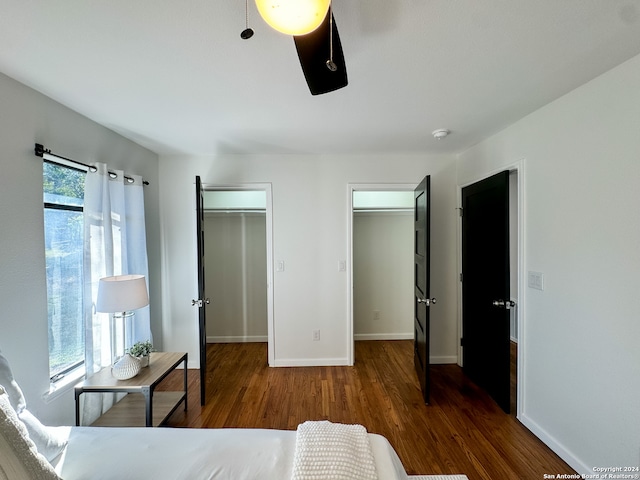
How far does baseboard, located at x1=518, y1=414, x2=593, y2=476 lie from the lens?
159 cm

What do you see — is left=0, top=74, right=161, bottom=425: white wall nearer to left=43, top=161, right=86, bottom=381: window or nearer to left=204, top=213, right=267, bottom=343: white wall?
A: left=43, top=161, right=86, bottom=381: window

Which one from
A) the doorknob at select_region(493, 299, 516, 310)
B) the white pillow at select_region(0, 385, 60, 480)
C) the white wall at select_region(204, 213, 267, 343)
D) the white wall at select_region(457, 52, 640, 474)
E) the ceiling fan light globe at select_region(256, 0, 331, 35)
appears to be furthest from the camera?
the white wall at select_region(204, 213, 267, 343)

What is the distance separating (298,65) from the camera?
1382 mm

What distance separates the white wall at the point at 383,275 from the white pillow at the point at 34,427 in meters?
3.16

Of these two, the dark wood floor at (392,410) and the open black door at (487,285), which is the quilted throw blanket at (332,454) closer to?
the dark wood floor at (392,410)

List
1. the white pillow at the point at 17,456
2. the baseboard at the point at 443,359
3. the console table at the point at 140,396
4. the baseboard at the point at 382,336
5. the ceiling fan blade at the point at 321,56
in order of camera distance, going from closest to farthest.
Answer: the white pillow at the point at 17,456 < the ceiling fan blade at the point at 321,56 < the console table at the point at 140,396 < the baseboard at the point at 443,359 < the baseboard at the point at 382,336

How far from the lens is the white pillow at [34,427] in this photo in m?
1.07

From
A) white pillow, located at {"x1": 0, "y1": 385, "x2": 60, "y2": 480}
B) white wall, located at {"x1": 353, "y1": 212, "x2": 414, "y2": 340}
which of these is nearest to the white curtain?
white pillow, located at {"x1": 0, "y1": 385, "x2": 60, "y2": 480}

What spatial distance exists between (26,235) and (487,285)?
3.47 meters

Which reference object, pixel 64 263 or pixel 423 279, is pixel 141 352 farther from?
pixel 423 279

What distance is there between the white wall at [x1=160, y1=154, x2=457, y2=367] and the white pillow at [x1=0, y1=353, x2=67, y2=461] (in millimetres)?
1813

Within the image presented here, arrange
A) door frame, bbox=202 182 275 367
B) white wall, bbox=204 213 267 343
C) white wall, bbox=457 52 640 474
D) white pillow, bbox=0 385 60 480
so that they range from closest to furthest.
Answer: white pillow, bbox=0 385 60 480 → white wall, bbox=457 52 640 474 → door frame, bbox=202 182 275 367 → white wall, bbox=204 213 267 343

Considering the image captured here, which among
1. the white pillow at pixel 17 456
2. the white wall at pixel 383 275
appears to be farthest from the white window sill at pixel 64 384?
the white wall at pixel 383 275

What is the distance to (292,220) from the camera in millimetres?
2963
